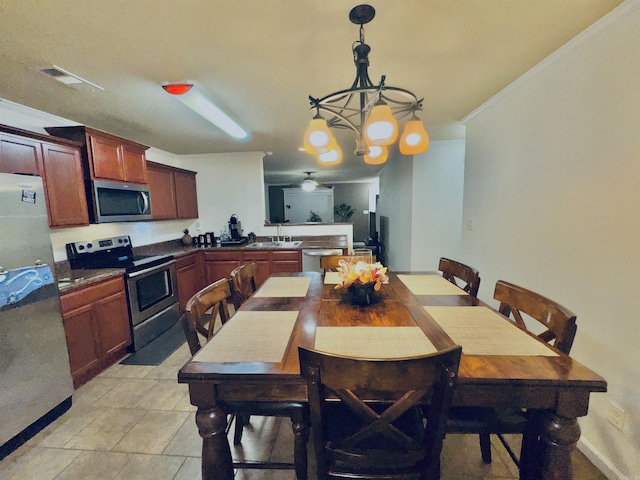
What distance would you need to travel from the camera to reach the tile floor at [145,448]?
1.44 metres

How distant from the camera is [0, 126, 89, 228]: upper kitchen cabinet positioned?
76.0 inches

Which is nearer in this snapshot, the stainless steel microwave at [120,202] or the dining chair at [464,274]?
the dining chair at [464,274]

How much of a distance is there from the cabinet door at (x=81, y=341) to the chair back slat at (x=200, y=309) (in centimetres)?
Result: 133

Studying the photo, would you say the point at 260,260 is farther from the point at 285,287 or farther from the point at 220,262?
the point at 285,287

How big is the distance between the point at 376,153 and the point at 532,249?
4.32 feet

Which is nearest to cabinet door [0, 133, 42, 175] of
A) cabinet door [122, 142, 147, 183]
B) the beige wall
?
cabinet door [122, 142, 147, 183]

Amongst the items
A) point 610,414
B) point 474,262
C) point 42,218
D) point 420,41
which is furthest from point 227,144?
point 610,414

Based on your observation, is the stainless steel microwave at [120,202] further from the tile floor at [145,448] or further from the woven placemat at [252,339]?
the woven placemat at [252,339]

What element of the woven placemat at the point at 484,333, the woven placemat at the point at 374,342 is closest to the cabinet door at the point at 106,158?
the woven placemat at the point at 374,342

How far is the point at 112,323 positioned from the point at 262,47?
2530mm

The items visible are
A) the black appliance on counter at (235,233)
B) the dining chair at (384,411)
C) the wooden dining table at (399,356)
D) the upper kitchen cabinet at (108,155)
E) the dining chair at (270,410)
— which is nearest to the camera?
the dining chair at (384,411)

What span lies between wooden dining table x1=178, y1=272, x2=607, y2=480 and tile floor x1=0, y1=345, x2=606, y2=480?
0.43 metres

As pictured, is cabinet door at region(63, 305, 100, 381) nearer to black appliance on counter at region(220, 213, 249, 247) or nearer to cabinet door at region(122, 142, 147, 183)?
cabinet door at region(122, 142, 147, 183)

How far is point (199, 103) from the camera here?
87.4 inches
